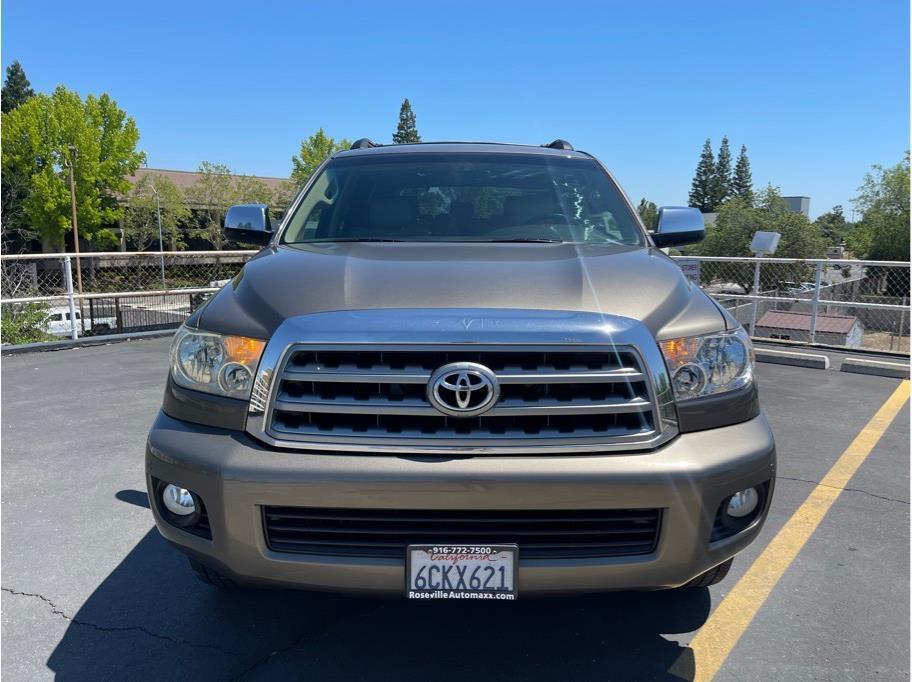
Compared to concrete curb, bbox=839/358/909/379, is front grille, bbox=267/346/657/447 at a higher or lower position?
higher

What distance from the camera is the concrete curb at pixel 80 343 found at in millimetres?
8391

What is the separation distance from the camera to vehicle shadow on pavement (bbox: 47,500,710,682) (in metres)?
2.38

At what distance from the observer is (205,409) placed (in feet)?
7.06

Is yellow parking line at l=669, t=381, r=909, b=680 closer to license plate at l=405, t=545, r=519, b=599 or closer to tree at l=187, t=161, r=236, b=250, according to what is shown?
license plate at l=405, t=545, r=519, b=599

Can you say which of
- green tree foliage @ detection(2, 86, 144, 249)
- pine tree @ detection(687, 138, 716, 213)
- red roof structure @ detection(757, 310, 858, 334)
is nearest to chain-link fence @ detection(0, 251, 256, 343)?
red roof structure @ detection(757, 310, 858, 334)

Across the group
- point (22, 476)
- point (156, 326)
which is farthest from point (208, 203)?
point (22, 476)

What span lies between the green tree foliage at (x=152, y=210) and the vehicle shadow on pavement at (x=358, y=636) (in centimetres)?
5151

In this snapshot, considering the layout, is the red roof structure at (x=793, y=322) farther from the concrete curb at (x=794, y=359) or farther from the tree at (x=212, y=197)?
the tree at (x=212, y=197)

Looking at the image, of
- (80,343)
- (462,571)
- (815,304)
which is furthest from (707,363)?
(80,343)

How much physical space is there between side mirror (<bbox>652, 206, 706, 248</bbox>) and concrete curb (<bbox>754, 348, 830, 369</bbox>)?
4871 mm

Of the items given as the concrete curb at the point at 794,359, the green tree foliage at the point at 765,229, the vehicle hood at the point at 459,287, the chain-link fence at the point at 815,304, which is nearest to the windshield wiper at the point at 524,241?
the vehicle hood at the point at 459,287

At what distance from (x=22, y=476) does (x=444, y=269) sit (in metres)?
3.40

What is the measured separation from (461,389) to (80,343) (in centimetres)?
873

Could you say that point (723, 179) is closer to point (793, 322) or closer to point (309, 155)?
point (309, 155)
